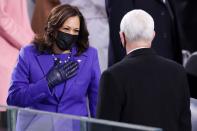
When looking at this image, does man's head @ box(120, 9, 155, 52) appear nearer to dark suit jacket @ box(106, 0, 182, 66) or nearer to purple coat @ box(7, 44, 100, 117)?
purple coat @ box(7, 44, 100, 117)

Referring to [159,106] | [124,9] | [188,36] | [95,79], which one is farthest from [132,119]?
[188,36]

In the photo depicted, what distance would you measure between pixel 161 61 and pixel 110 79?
32 centimetres

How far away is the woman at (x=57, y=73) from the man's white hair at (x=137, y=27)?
26.4 inches

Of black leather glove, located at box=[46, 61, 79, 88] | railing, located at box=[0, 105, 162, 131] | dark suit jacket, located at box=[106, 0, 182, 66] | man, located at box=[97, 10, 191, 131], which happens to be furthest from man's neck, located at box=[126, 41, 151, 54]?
dark suit jacket, located at box=[106, 0, 182, 66]

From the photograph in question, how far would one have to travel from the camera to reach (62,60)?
480 cm

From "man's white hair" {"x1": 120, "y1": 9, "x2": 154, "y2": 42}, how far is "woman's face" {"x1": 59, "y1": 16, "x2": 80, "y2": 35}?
66 cm

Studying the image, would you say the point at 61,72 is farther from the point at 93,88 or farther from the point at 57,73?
the point at 93,88

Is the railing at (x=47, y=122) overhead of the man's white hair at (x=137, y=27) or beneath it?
beneath

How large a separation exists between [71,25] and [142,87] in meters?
0.85

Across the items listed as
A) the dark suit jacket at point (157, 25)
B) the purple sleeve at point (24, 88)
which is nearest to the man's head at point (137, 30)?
the purple sleeve at point (24, 88)

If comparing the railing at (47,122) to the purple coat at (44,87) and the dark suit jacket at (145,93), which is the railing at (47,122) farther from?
the purple coat at (44,87)

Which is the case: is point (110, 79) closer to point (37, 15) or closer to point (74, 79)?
point (74, 79)

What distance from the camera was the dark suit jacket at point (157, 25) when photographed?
610 cm

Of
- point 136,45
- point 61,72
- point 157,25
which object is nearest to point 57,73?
point 61,72
